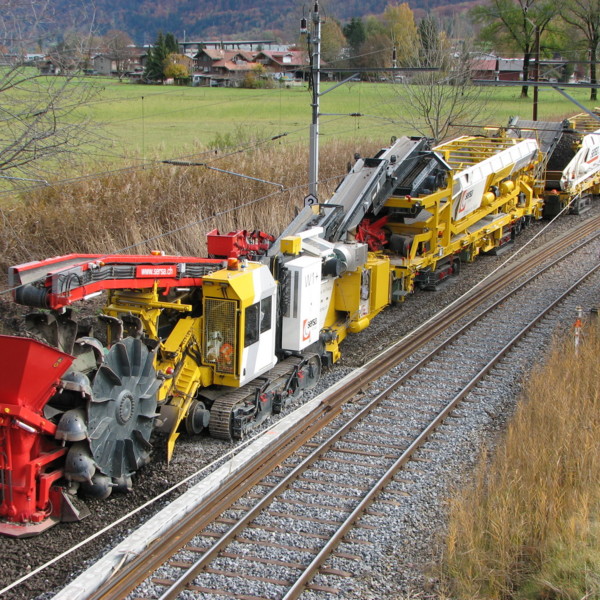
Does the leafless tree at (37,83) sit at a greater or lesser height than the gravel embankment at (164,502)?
greater

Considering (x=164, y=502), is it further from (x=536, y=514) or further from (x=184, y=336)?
(x=536, y=514)

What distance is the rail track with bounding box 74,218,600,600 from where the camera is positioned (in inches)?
321

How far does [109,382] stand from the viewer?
938 cm

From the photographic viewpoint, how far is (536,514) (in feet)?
26.8

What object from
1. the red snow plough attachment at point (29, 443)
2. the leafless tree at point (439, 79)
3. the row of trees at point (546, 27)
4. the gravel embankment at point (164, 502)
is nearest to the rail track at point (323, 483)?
the gravel embankment at point (164, 502)

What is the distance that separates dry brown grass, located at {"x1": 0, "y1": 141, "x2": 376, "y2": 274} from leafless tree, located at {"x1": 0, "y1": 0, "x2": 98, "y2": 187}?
9.01 feet

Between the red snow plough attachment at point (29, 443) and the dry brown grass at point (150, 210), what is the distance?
639cm

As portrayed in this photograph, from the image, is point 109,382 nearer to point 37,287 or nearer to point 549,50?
point 37,287

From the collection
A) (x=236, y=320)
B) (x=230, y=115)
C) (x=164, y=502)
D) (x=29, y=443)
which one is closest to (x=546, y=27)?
(x=230, y=115)

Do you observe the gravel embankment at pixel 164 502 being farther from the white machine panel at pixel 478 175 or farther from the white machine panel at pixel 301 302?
the white machine panel at pixel 478 175

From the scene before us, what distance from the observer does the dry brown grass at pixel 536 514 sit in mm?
7461

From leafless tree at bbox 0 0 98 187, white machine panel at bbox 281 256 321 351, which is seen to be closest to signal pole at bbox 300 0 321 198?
white machine panel at bbox 281 256 321 351

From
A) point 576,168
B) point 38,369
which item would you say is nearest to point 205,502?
point 38,369

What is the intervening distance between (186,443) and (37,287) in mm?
3645
